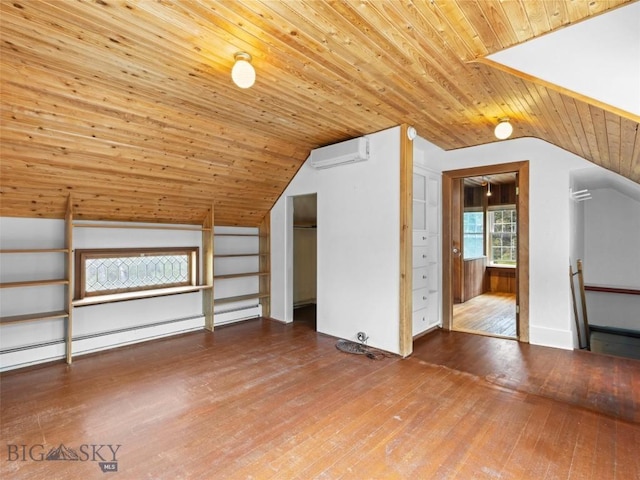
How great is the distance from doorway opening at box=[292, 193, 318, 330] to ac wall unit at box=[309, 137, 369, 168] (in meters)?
1.45

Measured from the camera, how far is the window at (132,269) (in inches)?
145

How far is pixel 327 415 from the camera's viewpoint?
7.64 feet

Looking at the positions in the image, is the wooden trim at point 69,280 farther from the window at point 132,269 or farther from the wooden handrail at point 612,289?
the wooden handrail at point 612,289

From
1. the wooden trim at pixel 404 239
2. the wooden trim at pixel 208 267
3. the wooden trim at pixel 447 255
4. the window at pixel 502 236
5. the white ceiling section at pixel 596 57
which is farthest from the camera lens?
the window at pixel 502 236

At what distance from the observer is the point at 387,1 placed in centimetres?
163

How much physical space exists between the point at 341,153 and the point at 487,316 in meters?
3.61

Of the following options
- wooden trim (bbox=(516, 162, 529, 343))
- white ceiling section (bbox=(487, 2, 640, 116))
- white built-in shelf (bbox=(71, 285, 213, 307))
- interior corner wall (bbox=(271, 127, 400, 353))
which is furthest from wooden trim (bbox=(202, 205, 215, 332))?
wooden trim (bbox=(516, 162, 529, 343))

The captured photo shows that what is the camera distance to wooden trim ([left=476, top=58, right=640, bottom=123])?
171cm

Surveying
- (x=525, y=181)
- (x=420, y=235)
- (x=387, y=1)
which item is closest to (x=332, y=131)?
(x=420, y=235)

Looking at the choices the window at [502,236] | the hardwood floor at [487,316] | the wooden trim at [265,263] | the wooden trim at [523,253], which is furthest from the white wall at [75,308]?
the window at [502,236]

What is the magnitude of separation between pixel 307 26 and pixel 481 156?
3.34m

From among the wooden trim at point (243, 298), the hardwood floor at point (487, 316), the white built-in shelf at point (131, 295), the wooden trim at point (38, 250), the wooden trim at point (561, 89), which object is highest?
the wooden trim at point (561, 89)

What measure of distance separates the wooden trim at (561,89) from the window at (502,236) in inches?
240

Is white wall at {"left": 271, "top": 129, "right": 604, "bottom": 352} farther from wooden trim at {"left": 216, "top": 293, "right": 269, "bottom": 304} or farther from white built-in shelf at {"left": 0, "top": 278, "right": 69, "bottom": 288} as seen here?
white built-in shelf at {"left": 0, "top": 278, "right": 69, "bottom": 288}
